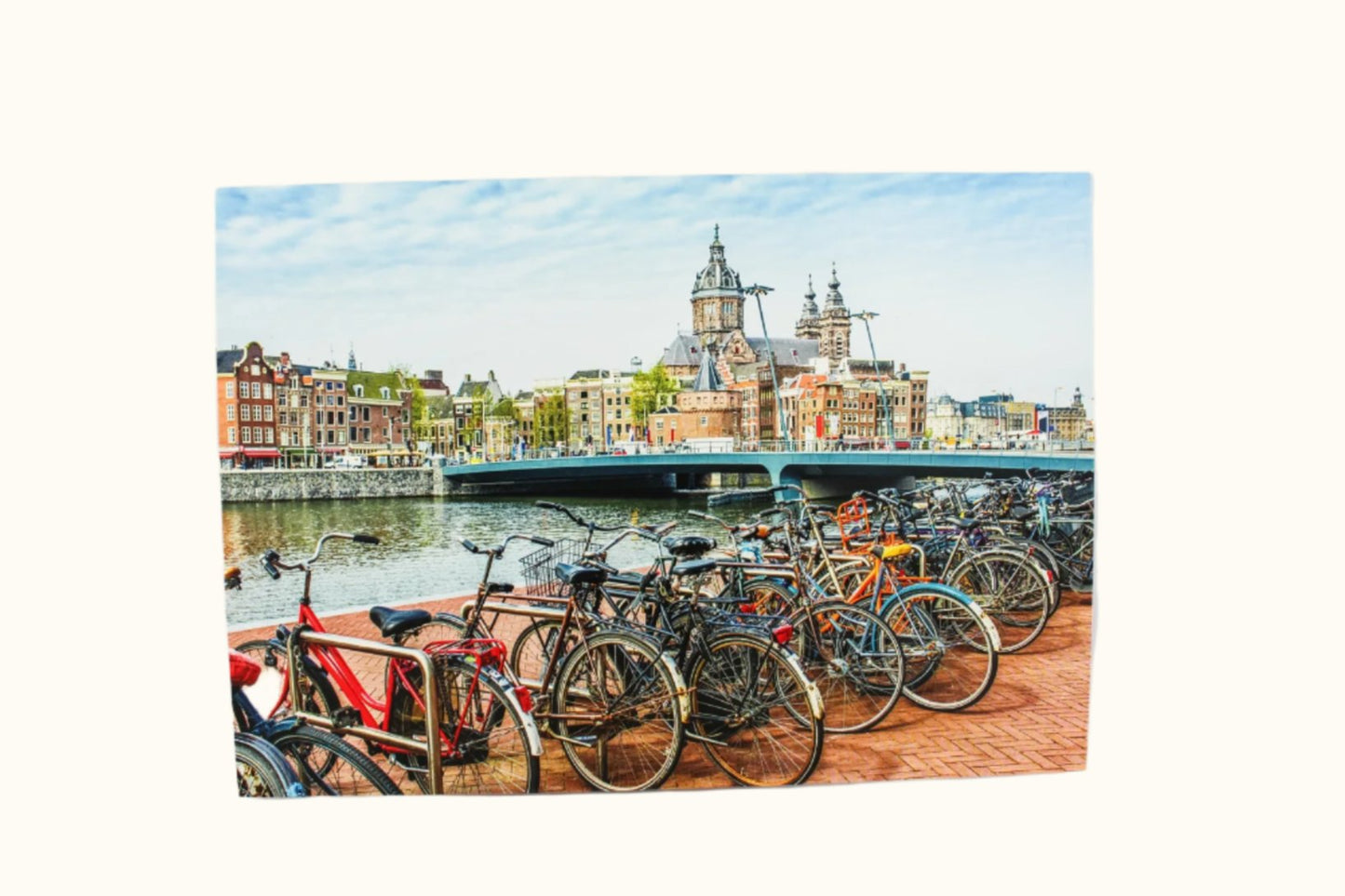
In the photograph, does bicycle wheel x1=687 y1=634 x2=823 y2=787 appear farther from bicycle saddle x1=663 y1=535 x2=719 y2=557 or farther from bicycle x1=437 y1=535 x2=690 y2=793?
bicycle saddle x1=663 y1=535 x2=719 y2=557

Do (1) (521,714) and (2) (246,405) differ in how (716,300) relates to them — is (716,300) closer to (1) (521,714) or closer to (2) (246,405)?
(1) (521,714)

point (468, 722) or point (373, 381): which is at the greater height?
point (373, 381)

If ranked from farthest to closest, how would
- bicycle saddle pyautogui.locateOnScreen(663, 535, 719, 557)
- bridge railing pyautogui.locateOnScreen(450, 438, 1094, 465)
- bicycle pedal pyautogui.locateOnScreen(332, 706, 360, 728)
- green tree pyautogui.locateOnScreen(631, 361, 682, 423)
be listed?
1. bridge railing pyautogui.locateOnScreen(450, 438, 1094, 465)
2. green tree pyautogui.locateOnScreen(631, 361, 682, 423)
3. bicycle saddle pyautogui.locateOnScreen(663, 535, 719, 557)
4. bicycle pedal pyautogui.locateOnScreen(332, 706, 360, 728)

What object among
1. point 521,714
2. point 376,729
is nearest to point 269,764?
point 376,729

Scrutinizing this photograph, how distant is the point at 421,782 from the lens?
381 cm

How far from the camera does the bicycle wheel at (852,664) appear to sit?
4152mm

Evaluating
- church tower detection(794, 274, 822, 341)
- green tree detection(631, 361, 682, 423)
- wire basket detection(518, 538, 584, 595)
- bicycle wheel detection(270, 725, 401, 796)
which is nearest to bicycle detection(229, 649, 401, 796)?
bicycle wheel detection(270, 725, 401, 796)

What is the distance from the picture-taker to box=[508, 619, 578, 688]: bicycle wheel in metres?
3.92

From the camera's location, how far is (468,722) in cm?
368

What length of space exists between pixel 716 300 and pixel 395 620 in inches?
78.2

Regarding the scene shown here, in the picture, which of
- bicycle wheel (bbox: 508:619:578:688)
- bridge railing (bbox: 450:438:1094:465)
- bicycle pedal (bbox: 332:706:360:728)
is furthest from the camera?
bridge railing (bbox: 450:438:1094:465)

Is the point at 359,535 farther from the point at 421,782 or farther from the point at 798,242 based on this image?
the point at 798,242

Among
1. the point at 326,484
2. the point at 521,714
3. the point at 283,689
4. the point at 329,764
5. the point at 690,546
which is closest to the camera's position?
the point at 521,714

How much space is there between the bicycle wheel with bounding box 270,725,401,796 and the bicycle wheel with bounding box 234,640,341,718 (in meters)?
0.16
